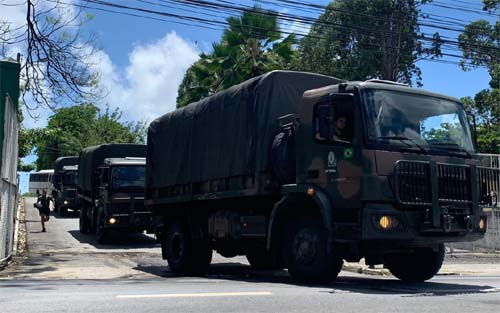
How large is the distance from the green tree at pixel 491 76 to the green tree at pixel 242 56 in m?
10.1

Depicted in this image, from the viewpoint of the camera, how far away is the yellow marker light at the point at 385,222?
848cm

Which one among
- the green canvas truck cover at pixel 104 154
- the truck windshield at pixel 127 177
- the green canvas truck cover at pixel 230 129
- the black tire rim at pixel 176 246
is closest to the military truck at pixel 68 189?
the green canvas truck cover at pixel 104 154

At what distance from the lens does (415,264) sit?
34.7 feet

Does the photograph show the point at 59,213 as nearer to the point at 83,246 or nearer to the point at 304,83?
the point at 83,246

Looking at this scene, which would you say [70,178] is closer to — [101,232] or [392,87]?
[101,232]

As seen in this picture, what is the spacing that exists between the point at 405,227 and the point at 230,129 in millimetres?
4153

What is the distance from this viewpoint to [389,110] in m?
8.98

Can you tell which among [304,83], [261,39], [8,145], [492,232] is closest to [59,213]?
[261,39]

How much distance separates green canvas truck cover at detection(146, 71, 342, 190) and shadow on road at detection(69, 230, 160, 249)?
6399 millimetres

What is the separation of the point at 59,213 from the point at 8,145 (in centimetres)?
2180

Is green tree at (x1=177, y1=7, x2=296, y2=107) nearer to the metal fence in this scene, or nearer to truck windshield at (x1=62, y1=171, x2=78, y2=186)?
truck windshield at (x1=62, y1=171, x2=78, y2=186)

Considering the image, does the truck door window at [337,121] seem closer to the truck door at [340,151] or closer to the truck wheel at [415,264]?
the truck door at [340,151]

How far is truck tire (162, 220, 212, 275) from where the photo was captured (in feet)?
42.0

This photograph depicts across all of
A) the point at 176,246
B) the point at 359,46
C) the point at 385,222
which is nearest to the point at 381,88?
the point at 385,222
